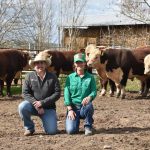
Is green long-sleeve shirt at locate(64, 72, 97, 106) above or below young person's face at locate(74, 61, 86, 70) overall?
below

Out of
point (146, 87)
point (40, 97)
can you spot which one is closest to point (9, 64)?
point (146, 87)

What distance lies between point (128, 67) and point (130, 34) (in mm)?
21746

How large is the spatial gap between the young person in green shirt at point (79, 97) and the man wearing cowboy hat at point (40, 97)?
24 cm

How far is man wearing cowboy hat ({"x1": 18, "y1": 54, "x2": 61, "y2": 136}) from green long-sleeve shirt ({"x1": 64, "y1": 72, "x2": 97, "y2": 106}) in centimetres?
21

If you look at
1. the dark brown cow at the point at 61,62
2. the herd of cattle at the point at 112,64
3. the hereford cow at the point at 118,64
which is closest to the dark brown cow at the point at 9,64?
the herd of cattle at the point at 112,64

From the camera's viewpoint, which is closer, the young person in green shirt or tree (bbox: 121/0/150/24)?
the young person in green shirt

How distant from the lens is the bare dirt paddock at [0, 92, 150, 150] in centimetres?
Result: 670

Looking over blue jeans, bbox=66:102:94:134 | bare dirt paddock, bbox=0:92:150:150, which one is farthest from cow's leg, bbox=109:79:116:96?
blue jeans, bbox=66:102:94:134

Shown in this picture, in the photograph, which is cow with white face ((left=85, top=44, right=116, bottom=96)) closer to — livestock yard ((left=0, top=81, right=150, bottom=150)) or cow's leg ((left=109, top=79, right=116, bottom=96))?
cow's leg ((left=109, top=79, right=116, bottom=96))

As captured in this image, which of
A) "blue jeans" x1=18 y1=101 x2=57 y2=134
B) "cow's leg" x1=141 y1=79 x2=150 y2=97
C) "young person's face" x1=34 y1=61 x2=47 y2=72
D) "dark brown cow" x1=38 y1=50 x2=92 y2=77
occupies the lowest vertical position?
"cow's leg" x1=141 y1=79 x2=150 y2=97

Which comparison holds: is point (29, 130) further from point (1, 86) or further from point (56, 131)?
point (1, 86)

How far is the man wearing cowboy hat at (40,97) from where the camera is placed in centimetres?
764

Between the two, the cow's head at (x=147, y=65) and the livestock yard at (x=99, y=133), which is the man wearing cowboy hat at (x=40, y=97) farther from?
the cow's head at (x=147, y=65)

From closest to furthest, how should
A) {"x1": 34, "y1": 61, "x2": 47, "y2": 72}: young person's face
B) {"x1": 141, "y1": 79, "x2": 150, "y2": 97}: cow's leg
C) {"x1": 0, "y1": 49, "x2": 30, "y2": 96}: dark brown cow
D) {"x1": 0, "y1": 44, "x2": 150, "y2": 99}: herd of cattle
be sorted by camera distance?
1. {"x1": 34, "y1": 61, "x2": 47, "y2": 72}: young person's face
2. {"x1": 0, "y1": 44, "x2": 150, "y2": 99}: herd of cattle
3. {"x1": 0, "y1": 49, "x2": 30, "y2": 96}: dark brown cow
4. {"x1": 141, "y1": 79, "x2": 150, "y2": 97}: cow's leg
